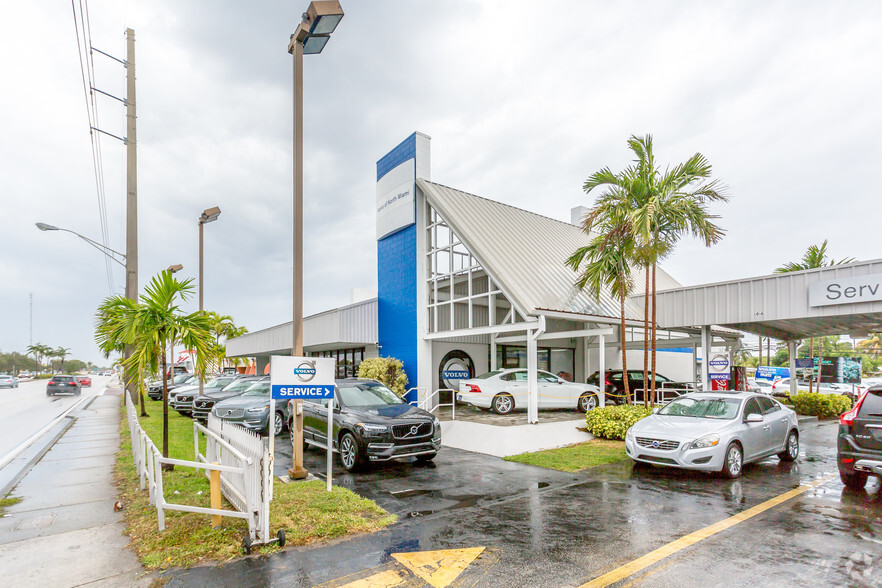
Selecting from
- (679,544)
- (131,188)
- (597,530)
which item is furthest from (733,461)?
(131,188)

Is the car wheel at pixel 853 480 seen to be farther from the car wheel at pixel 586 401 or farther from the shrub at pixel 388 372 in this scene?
→ the shrub at pixel 388 372

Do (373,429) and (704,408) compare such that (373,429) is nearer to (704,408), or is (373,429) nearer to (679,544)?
(679,544)

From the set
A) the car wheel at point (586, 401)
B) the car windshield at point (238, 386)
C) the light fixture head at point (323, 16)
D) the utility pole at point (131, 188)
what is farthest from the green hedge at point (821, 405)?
the utility pole at point (131, 188)

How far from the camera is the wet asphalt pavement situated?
4.70 meters

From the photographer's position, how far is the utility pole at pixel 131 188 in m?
15.5

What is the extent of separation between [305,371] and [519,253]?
10320mm

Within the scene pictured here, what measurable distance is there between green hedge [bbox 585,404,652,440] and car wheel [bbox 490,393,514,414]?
2.59 meters

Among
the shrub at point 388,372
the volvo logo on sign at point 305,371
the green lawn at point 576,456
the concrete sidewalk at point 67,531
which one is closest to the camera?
the concrete sidewalk at point 67,531

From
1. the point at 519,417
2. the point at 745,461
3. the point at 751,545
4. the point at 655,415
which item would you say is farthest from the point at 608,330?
the point at 751,545

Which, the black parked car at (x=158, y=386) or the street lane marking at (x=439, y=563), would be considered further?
the black parked car at (x=158, y=386)

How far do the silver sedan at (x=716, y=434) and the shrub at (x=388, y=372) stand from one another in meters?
8.50

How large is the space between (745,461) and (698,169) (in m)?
7.30

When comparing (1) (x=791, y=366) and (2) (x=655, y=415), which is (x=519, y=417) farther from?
(1) (x=791, y=366)

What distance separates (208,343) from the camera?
337 inches
